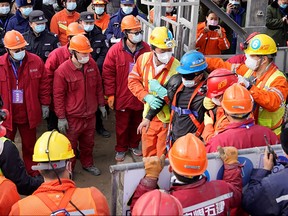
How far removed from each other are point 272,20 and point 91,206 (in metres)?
7.16

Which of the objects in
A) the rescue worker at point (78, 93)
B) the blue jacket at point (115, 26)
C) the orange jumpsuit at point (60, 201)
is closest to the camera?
the orange jumpsuit at point (60, 201)

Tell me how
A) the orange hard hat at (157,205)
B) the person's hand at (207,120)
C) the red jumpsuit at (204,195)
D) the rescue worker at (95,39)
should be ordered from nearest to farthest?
1. the orange hard hat at (157,205)
2. the red jumpsuit at (204,195)
3. the person's hand at (207,120)
4. the rescue worker at (95,39)

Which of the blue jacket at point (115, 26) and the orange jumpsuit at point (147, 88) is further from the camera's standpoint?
the blue jacket at point (115, 26)

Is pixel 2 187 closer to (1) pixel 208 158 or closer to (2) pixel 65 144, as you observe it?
(2) pixel 65 144

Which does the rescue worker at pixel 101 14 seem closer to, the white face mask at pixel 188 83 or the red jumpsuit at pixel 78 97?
the red jumpsuit at pixel 78 97

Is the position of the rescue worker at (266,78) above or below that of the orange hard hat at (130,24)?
below

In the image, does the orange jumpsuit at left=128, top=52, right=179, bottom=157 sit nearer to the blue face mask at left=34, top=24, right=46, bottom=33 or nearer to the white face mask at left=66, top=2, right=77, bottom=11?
the blue face mask at left=34, top=24, right=46, bottom=33

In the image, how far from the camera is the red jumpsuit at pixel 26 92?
6062mm

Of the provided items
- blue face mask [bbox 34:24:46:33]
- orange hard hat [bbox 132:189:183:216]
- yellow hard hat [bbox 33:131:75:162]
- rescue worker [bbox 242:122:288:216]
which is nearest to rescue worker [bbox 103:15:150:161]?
blue face mask [bbox 34:24:46:33]

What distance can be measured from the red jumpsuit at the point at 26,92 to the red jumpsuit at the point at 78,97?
0.22 meters

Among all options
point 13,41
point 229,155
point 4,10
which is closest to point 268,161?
point 229,155

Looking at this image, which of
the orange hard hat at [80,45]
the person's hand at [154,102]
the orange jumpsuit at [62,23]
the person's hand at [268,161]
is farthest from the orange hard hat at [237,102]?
the orange jumpsuit at [62,23]

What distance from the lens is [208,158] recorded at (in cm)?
374

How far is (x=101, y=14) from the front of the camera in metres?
9.04
